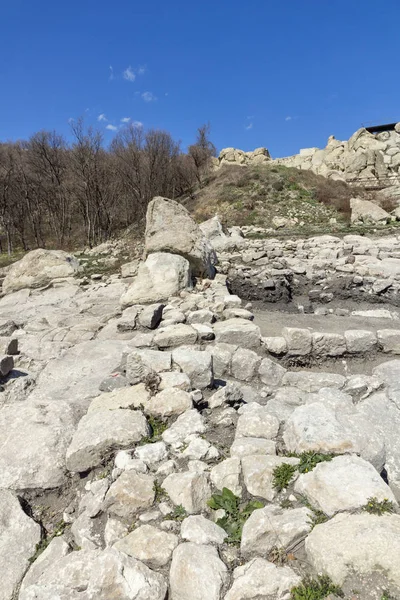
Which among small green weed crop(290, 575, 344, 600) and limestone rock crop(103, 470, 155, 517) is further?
limestone rock crop(103, 470, 155, 517)

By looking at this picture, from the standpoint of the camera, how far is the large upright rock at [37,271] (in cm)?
1156

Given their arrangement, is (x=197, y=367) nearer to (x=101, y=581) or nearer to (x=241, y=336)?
(x=241, y=336)

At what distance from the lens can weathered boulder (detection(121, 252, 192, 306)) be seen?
812 centimetres

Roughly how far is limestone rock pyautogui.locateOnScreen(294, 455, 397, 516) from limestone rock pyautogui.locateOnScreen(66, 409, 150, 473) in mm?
1454

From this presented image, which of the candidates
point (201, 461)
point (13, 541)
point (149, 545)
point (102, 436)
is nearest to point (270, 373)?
point (201, 461)

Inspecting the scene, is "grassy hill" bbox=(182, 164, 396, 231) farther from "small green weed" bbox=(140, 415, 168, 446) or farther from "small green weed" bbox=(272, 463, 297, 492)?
"small green weed" bbox=(272, 463, 297, 492)

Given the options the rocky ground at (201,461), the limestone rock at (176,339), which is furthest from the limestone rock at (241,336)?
the limestone rock at (176,339)

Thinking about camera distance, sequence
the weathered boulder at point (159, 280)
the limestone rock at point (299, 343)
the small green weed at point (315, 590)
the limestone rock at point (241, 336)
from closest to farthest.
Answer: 1. the small green weed at point (315, 590)
2. the limestone rock at point (299, 343)
3. the limestone rock at point (241, 336)
4. the weathered boulder at point (159, 280)

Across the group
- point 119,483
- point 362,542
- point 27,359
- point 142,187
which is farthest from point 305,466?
point 142,187

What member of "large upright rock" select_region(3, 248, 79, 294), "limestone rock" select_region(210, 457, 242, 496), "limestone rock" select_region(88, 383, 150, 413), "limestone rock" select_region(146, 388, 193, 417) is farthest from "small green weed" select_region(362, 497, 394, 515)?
"large upright rock" select_region(3, 248, 79, 294)

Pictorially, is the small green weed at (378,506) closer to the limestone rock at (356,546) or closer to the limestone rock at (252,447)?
the limestone rock at (356,546)

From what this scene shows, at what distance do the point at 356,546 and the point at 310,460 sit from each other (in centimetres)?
80

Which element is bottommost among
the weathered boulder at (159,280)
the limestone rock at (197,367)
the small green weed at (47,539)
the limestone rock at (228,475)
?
the small green weed at (47,539)

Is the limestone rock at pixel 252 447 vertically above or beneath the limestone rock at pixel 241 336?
beneath
